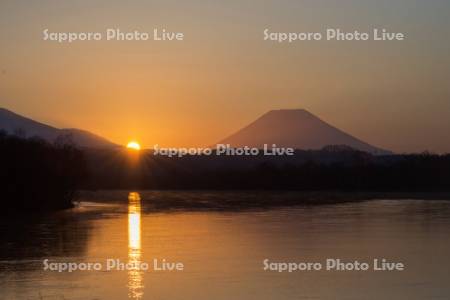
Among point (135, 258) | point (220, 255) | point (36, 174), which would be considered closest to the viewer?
point (135, 258)

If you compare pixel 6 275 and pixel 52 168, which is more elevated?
pixel 52 168

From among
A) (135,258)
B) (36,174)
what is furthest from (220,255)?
(36,174)

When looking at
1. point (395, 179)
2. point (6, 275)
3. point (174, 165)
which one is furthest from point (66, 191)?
point (174, 165)

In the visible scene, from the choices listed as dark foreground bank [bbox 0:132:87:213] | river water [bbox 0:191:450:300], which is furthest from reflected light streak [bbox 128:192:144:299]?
dark foreground bank [bbox 0:132:87:213]

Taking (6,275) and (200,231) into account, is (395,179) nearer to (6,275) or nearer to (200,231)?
(200,231)

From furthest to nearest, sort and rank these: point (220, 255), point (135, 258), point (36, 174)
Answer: point (36, 174)
point (220, 255)
point (135, 258)

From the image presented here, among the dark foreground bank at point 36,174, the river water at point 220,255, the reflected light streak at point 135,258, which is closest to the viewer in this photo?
the reflected light streak at point 135,258

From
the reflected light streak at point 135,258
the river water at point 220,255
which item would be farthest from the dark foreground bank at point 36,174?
the reflected light streak at point 135,258

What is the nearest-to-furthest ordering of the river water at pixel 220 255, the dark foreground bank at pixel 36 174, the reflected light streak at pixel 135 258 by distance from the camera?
1. the reflected light streak at pixel 135 258
2. the river water at pixel 220 255
3. the dark foreground bank at pixel 36 174

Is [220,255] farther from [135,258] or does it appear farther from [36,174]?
[36,174]

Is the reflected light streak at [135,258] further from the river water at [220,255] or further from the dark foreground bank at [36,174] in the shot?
the dark foreground bank at [36,174]

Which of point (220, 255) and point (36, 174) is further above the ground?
point (36, 174)
